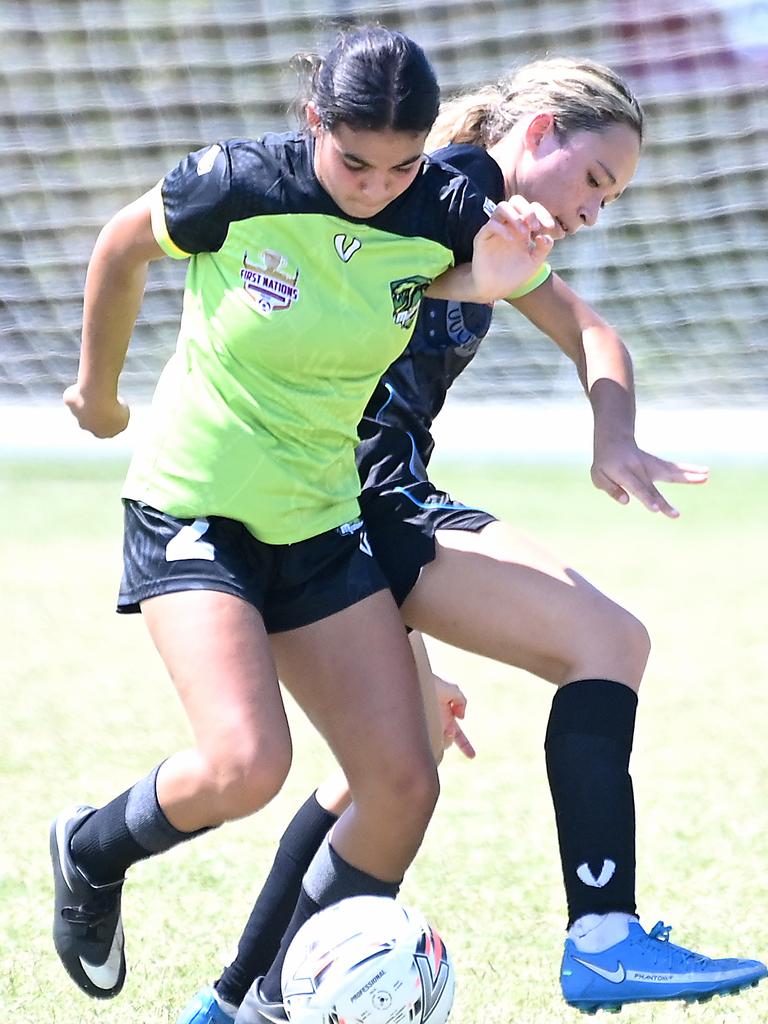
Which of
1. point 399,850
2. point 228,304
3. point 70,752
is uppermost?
point 228,304

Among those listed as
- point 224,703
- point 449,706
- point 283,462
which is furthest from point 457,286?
point 449,706

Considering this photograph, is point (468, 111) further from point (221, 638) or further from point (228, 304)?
point (221, 638)

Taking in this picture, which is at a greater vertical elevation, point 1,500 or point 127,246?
point 127,246

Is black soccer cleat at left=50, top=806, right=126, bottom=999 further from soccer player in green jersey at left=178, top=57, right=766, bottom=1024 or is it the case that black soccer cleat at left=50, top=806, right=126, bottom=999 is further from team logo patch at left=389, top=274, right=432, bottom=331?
team logo patch at left=389, top=274, right=432, bottom=331

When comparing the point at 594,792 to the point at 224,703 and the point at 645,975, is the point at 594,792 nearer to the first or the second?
the point at 645,975

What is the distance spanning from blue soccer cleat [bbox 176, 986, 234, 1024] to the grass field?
0.18 feet

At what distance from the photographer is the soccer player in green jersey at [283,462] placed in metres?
2.59

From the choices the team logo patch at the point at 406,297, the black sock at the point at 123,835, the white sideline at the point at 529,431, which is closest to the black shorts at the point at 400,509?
the team logo patch at the point at 406,297

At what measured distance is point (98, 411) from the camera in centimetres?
302

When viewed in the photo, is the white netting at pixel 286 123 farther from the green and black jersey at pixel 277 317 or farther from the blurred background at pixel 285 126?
the green and black jersey at pixel 277 317

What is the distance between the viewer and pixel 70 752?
16.2 feet

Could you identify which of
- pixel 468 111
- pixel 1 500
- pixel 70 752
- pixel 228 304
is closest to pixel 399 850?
pixel 228 304

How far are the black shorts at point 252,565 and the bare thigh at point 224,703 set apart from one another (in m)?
0.05

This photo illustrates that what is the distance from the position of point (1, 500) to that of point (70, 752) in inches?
253
